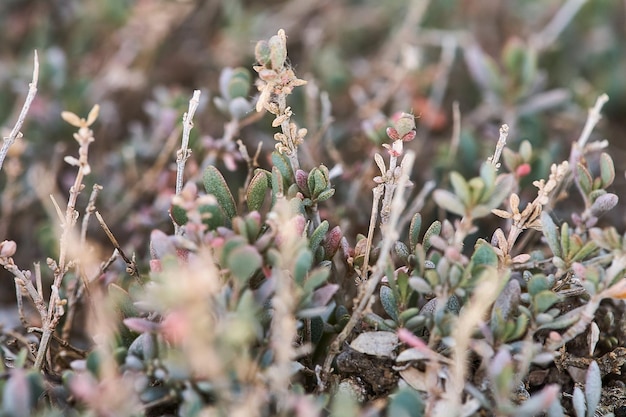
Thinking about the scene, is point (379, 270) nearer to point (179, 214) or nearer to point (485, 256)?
point (485, 256)

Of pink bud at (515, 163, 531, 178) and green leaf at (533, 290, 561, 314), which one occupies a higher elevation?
pink bud at (515, 163, 531, 178)

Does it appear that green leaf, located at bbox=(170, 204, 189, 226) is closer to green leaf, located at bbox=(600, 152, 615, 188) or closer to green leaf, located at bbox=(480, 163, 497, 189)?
green leaf, located at bbox=(480, 163, 497, 189)

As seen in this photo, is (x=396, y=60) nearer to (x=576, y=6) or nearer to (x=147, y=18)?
(x=576, y=6)

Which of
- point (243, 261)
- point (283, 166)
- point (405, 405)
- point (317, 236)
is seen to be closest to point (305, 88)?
point (283, 166)

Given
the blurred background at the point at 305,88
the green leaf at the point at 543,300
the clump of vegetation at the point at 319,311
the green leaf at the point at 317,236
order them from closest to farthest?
1. the clump of vegetation at the point at 319,311
2. the green leaf at the point at 543,300
3. the green leaf at the point at 317,236
4. the blurred background at the point at 305,88

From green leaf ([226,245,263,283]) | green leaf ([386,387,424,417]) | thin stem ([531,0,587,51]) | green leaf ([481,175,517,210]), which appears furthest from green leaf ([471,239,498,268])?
thin stem ([531,0,587,51])

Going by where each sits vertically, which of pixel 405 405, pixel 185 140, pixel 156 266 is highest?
pixel 185 140

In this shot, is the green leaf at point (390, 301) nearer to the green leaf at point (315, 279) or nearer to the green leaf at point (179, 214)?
the green leaf at point (315, 279)

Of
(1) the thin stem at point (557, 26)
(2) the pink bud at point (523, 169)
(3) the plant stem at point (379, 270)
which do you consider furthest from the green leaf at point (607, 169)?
(1) the thin stem at point (557, 26)
